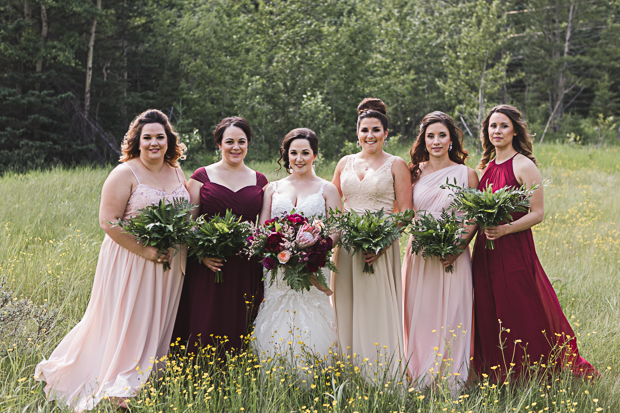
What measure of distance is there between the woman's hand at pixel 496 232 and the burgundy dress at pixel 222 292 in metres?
2.22

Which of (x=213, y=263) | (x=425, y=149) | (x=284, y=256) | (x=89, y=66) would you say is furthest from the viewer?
(x=89, y=66)

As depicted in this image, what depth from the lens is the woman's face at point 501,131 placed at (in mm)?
4691

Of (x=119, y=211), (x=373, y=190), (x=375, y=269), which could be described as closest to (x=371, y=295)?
(x=375, y=269)

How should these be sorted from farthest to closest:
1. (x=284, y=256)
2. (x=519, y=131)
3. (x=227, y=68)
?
(x=227, y=68)
(x=519, y=131)
(x=284, y=256)

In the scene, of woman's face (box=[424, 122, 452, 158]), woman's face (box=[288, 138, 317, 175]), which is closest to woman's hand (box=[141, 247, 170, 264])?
woman's face (box=[288, 138, 317, 175])

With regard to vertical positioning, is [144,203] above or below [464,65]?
below

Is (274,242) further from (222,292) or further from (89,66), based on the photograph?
(89,66)

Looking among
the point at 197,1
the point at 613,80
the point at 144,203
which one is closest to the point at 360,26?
the point at 197,1

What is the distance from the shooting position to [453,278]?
4.68 metres

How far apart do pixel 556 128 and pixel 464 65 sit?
14566mm

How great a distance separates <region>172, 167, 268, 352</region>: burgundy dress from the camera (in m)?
4.68

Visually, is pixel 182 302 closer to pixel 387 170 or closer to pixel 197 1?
pixel 387 170

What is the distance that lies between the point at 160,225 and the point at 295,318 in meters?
1.52

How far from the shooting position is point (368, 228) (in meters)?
4.26
